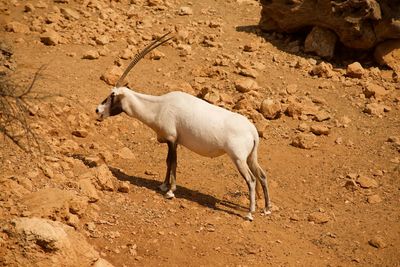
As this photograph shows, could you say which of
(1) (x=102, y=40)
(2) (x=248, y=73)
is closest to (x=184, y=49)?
(2) (x=248, y=73)

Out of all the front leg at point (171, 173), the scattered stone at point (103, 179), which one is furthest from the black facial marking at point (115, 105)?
the scattered stone at point (103, 179)

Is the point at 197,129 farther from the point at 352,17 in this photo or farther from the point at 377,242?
the point at 352,17

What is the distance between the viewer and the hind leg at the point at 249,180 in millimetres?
7969

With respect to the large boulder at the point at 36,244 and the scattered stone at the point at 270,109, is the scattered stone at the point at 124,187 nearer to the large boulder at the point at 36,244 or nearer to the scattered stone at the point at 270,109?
the large boulder at the point at 36,244

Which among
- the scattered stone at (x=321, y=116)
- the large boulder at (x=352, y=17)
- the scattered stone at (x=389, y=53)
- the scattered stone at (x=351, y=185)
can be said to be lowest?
the scattered stone at (x=351, y=185)

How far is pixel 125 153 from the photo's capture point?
9.38m

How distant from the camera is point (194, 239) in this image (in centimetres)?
727

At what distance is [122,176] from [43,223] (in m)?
2.99

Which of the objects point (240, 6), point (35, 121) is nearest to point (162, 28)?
point (240, 6)

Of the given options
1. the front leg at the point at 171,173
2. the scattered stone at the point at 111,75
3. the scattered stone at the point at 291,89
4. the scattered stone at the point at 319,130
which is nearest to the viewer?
the front leg at the point at 171,173

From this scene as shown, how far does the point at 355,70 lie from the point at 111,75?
189 inches

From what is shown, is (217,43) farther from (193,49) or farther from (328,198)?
(328,198)

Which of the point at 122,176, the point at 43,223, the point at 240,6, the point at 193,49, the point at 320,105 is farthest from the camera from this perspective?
the point at 240,6

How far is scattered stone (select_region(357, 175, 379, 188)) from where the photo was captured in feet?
30.5
